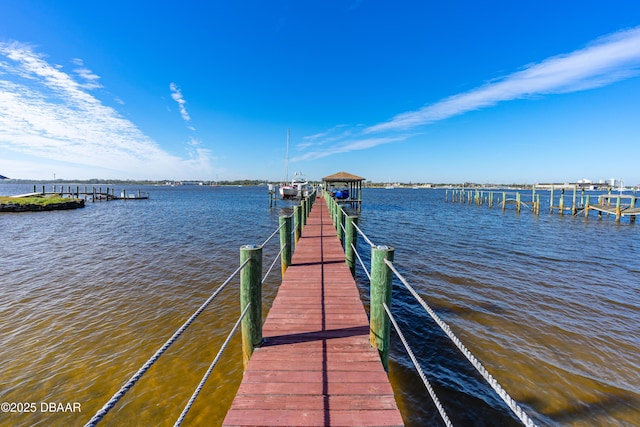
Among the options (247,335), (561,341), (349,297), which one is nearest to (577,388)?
(561,341)

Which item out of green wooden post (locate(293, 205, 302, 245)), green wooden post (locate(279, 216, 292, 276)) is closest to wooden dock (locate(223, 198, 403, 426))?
green wooden post (locate(279, 216, 292, 276))

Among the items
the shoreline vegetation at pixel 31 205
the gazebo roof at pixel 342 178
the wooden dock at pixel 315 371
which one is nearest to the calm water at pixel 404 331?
the wooden dock at pixel 315 371

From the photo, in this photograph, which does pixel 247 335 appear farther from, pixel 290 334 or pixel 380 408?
pixel 380 408

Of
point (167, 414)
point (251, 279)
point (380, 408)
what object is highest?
point (251, 279)

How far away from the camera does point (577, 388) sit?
4.79 metres

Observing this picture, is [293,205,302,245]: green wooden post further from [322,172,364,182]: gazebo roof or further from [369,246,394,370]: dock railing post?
[322,172,364,182]: gazebo roof

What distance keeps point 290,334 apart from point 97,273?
32.1 ft

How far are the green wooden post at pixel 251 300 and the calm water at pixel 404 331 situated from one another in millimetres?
1336

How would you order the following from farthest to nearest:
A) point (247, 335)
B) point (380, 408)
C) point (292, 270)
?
point (292, 270) < point (247, 335) < point (380, 408)

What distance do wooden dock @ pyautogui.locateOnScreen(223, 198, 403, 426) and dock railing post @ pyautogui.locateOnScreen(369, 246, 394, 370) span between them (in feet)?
0.55

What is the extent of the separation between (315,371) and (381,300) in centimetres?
122

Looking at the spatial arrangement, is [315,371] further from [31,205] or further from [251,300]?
[31,205]

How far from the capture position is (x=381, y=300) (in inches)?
151

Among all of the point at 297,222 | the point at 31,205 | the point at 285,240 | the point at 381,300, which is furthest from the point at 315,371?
the point at 31,205
